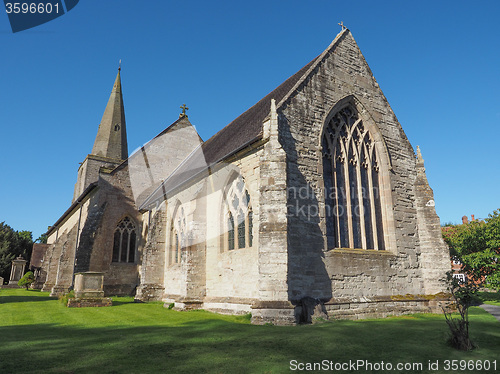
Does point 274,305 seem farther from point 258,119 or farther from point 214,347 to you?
point 258,119

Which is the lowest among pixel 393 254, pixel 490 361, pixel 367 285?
pixel 490 361

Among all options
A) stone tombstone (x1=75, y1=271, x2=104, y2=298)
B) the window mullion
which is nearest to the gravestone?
stone tombstone (x1=75, y1=271, x2=104, y2=298)

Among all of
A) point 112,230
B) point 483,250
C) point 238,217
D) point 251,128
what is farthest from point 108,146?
point 483,250

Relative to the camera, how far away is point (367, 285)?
12.4 meters

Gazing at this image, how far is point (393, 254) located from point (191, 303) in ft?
26.9

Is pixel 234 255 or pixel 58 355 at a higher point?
pixel 234 255

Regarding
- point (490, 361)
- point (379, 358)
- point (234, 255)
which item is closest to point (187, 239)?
point (234, 255)

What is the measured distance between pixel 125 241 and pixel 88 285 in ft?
26.7

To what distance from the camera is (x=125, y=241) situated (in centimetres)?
2308

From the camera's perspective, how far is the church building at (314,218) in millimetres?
10891

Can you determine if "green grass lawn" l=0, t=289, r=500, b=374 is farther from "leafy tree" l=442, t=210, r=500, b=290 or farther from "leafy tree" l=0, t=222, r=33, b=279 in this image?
"leafy tree" l=0, t=222, r=33, b=279

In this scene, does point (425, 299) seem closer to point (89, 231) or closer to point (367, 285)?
point (367, 285)

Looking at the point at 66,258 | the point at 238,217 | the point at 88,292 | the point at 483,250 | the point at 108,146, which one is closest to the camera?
the point at 238,217

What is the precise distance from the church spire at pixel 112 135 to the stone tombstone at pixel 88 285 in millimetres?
21879
